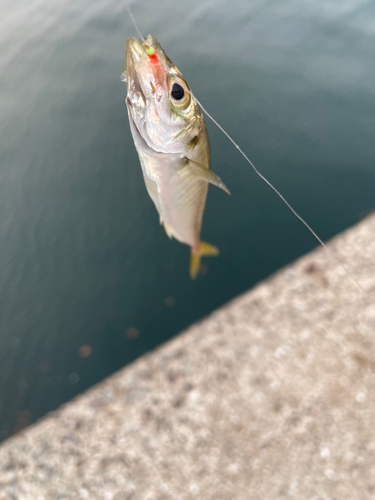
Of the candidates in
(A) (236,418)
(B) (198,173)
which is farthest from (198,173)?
(A) (236,418)

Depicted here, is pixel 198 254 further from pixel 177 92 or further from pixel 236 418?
pixel 177 92

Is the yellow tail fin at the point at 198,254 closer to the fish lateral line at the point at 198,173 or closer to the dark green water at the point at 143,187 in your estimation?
the dark green water at the point at 143,187

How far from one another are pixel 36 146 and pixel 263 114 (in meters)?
2.93

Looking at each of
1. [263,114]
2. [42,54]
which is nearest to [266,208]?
[263,114]

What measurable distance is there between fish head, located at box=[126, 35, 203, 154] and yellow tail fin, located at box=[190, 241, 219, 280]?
1167mm

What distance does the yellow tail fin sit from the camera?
274cm

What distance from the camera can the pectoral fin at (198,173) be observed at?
5.38 ft

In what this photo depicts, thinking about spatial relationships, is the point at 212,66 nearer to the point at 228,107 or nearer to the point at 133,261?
the point at 228,107

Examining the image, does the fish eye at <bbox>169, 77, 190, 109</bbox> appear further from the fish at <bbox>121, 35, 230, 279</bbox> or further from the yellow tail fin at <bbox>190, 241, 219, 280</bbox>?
the yellow tail fin at <bbox>190, 241, 219, 280</bbox>

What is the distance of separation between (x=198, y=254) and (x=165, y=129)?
1.40 meters

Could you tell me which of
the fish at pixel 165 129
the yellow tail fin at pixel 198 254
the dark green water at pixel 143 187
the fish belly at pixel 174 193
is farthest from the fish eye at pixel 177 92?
the dark green water at pixel 143 187

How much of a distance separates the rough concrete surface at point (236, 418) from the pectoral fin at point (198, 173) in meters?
Answer: 1.40

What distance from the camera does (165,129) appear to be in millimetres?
1586

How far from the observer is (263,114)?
3820 mm
